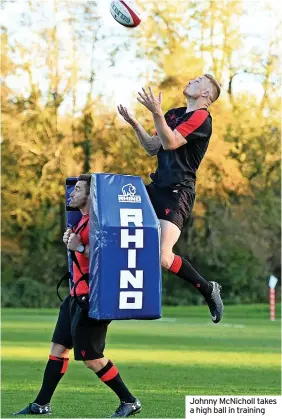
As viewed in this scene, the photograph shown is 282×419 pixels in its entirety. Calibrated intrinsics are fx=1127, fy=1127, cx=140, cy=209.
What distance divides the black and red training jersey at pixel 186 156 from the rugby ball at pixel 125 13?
1.06m

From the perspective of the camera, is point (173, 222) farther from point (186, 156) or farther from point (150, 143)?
point (150, 143)

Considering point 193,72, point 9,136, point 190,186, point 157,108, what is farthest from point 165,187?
point 9,136

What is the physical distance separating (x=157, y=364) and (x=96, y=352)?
772 cm

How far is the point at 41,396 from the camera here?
973 centimetres

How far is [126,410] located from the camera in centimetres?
956

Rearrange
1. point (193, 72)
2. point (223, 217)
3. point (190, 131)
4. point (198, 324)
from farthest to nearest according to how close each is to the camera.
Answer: point (223, 217) → point (193, 72) → point (198, 324) → point (190, 131)

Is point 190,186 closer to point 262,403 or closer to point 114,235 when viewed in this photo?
point 114,235

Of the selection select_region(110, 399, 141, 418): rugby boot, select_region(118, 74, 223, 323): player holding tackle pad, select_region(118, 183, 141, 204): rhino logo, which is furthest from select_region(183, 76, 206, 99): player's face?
select_region(110, 399, 141, 418): rugby boot

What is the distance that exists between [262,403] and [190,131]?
2.45m

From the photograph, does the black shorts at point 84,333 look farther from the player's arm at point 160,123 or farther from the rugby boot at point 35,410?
the player's arm at point 160,123

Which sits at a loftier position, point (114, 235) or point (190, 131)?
point (190, 131)

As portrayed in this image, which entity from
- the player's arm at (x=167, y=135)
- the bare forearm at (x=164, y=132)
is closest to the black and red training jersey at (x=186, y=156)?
the player's arm at (x=167, y=135)

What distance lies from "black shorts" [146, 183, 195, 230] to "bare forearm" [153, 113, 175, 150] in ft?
1.47

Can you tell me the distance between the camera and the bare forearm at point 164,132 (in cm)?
901
